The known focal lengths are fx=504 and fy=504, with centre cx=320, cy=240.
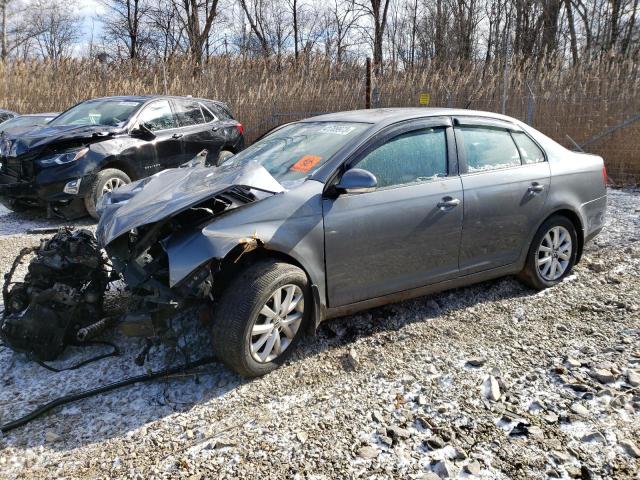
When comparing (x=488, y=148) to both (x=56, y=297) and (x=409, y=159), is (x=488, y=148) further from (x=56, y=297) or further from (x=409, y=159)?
(x=56, y=297)

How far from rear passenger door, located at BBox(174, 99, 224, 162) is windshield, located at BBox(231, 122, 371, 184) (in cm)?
394

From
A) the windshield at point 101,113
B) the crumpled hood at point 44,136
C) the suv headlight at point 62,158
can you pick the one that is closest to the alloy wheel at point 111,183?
the suv headlight at point 62,158

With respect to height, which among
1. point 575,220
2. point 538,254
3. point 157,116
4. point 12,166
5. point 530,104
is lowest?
point 538,254

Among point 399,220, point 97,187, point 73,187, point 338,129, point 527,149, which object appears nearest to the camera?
point 399,220

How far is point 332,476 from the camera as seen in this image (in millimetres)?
2361

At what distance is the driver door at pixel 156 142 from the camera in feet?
23.7

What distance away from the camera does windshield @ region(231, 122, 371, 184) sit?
138 inches

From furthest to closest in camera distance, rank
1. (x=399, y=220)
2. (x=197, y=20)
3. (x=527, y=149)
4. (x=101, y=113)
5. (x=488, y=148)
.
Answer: (x=197, y=20) < (x=101, y=113) < (x=527, y=149) < (x=488, y=148) < (x=399, y=220)

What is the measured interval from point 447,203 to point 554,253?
1465 millimetres

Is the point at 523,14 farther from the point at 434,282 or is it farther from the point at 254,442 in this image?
the point at 254,442

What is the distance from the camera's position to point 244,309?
291 centimetres

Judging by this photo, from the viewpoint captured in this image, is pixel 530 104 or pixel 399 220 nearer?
pixel 399 220

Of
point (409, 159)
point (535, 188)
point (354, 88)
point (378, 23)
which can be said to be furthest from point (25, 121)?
point (378, 23)

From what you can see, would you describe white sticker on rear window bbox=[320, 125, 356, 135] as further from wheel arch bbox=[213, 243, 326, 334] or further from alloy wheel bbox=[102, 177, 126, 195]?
alloy wheel bbox=[102, 177, 126, 195]
